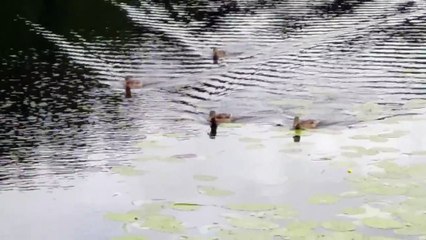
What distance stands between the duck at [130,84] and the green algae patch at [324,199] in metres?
7.47

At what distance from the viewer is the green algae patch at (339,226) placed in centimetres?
1045

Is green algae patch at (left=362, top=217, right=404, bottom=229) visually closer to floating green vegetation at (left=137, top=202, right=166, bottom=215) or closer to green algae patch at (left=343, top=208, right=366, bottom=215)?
green algae patch at (left=343, top=208, right=366, bottom=215)

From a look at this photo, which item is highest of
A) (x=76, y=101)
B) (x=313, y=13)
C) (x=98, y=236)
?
(x=313, y=13)

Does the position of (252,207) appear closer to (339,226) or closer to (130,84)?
(339,226)

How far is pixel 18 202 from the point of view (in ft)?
39.0

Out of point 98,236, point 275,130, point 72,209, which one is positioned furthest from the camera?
point 275,130

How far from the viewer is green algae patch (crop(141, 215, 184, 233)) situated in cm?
1053

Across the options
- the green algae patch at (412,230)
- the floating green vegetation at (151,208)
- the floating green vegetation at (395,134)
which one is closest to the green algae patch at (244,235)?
the floating green vegetation at (151,208)

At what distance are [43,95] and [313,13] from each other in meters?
14.2

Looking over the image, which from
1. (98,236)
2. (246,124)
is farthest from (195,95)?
(98,236)

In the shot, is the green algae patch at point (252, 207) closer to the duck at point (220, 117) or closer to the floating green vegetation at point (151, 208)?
the floating green vegetation at point (151, 208)

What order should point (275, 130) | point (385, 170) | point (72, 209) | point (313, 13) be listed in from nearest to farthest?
point (72, 209), point (385, 170), point (275, 130), point (313, 13)

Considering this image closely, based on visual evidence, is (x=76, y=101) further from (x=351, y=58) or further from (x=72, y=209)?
(x=351, y=58)

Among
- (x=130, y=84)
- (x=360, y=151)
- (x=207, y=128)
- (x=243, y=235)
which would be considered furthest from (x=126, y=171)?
(x=130, y=84)
